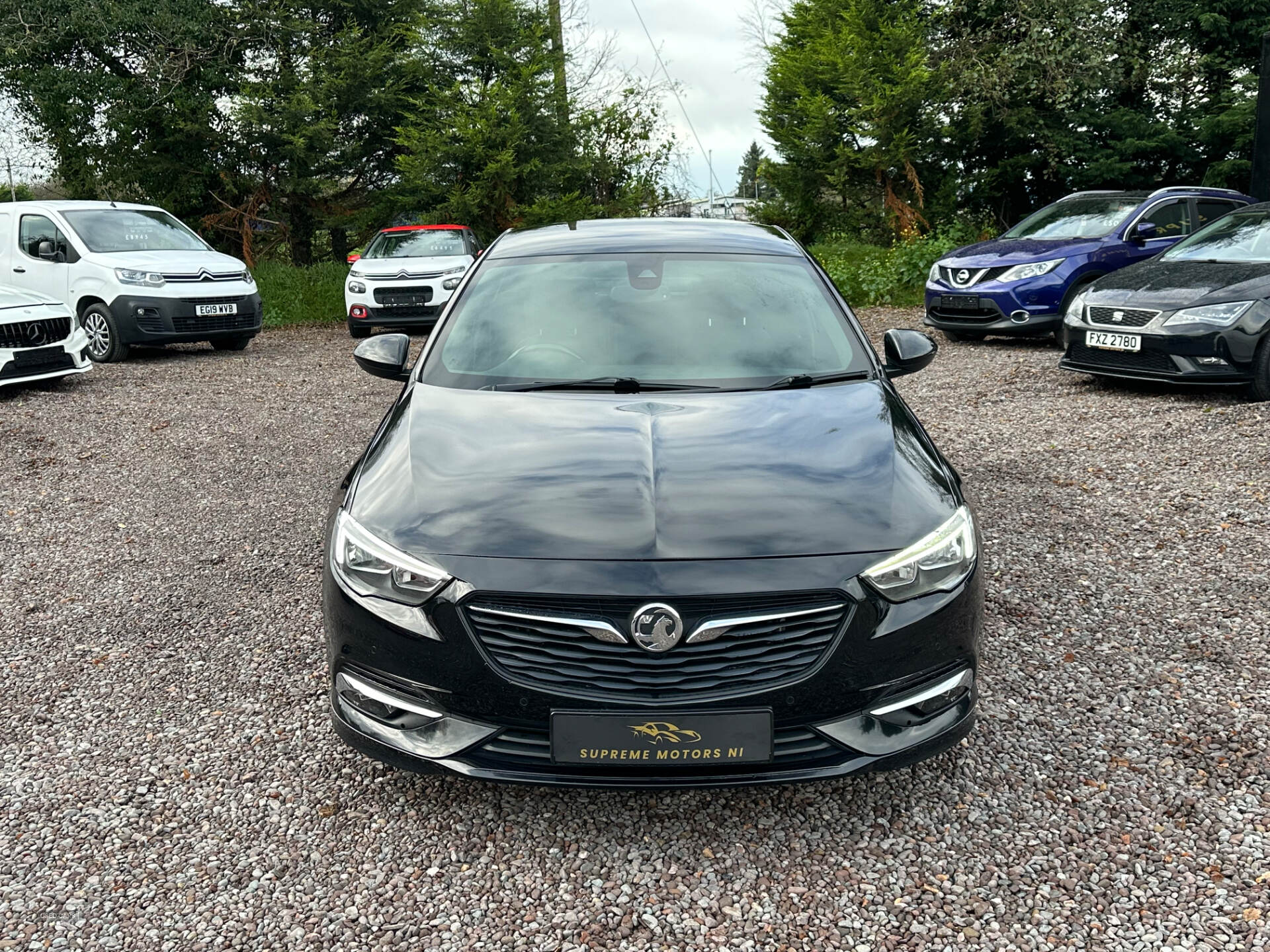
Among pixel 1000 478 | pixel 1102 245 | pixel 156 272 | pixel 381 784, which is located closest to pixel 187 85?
pixel 156 272

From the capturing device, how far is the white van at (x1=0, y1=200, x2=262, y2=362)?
38.6 ft

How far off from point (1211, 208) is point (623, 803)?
39.3ft

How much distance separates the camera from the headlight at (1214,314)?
25.5 feet

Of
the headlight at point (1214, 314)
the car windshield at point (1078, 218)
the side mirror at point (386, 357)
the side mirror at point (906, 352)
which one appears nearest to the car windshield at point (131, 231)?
the side mirror at point (386, 357)

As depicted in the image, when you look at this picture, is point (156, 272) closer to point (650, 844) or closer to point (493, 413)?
point (493, 413)

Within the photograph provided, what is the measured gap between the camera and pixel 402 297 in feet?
46.9

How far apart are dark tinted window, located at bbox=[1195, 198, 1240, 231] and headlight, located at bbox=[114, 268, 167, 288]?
11528 mm

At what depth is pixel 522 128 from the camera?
18.5 meters

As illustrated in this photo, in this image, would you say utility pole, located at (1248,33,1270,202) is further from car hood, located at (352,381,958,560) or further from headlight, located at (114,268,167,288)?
headlight, located at (114,268,167,288)

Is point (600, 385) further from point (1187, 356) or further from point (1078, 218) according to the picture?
point (1078, 218)

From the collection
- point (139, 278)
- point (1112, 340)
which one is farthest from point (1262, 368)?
point (139, 278)

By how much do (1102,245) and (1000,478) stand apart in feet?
19.8

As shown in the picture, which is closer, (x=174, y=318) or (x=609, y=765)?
(x=609, y=765)

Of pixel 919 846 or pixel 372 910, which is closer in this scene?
pixel 372 910
